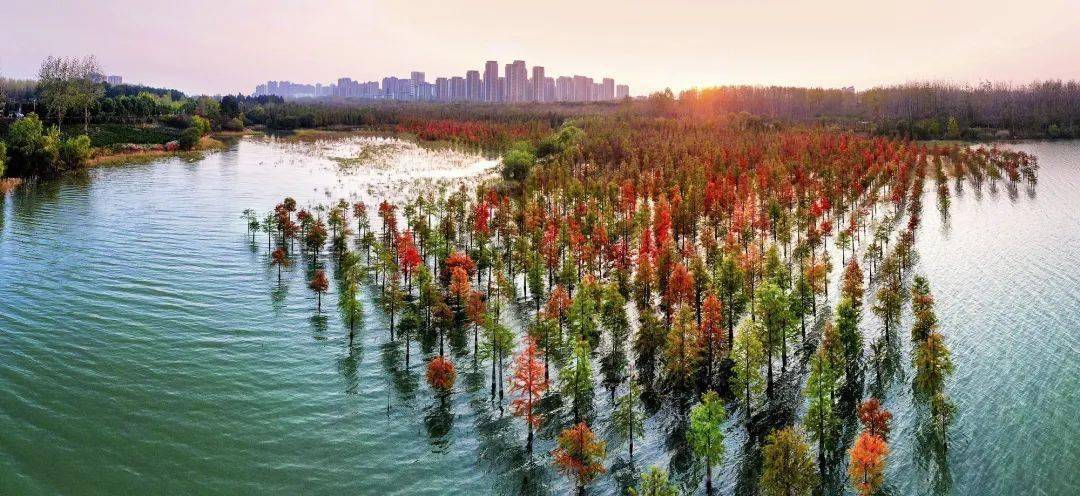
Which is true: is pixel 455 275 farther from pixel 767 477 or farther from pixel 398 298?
pixel 767 477

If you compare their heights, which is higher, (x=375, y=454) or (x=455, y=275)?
(x=455, y=275)

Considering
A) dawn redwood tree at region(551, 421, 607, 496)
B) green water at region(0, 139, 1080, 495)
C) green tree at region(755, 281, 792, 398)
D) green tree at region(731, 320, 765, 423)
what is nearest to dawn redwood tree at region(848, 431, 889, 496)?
green water at region(0, 139, 1080, 495)

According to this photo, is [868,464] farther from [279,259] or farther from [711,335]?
[279,259]

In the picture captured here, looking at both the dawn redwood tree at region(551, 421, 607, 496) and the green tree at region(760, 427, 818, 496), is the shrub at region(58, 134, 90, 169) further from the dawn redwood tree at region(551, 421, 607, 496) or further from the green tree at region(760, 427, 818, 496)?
the green tree at region(760, 427, 818, 496)

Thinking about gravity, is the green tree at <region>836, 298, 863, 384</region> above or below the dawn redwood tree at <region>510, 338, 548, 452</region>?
above

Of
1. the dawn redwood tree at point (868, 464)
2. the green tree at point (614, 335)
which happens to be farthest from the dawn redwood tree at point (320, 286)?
the dawn redwood tree at point (868, 464)

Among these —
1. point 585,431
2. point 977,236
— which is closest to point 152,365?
point 585,431

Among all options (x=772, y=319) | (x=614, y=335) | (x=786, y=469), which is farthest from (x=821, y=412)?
(x=614, y=335)
